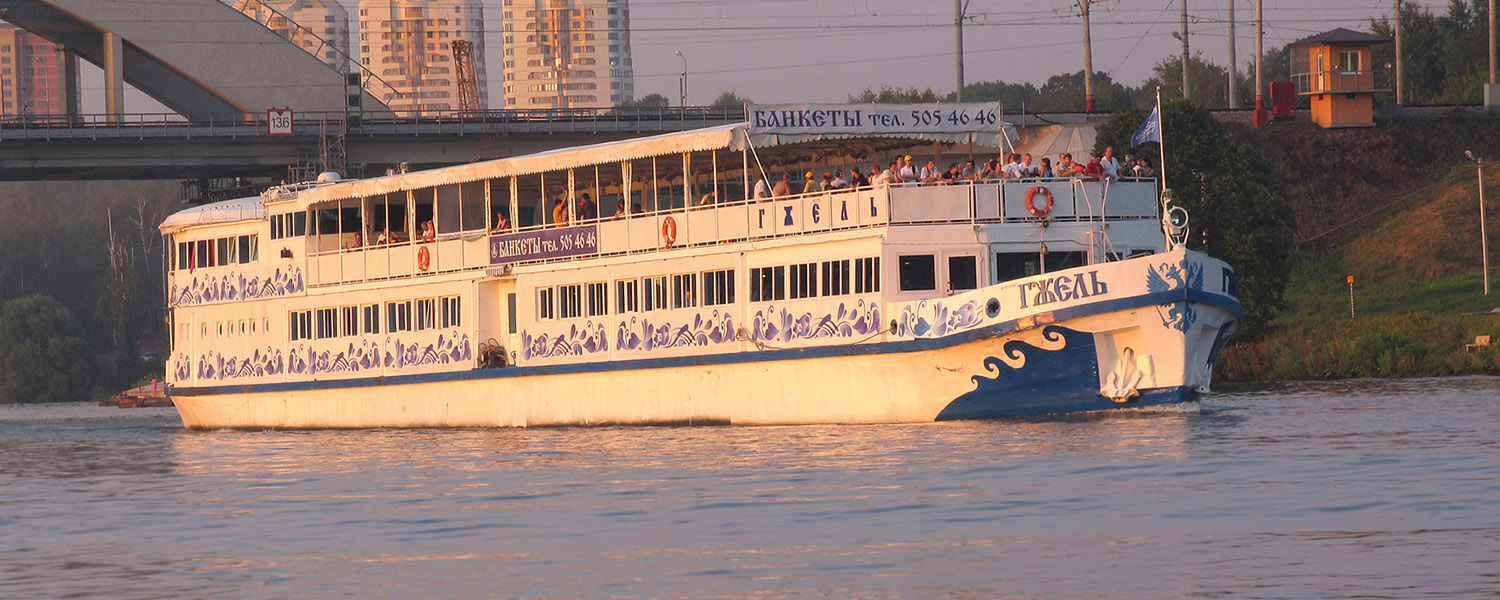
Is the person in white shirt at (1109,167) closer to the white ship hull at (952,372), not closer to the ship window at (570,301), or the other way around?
the white ship hull at (952,372)

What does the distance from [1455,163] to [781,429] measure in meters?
49.9

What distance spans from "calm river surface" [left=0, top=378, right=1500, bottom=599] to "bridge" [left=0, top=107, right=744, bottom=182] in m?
45.0

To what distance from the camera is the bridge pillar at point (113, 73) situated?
81.8 metres

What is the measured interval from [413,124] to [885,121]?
4545cm

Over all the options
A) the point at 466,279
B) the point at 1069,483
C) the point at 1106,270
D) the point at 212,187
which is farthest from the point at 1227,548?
the point at 212,187

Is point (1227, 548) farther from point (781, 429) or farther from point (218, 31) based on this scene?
point (218, 31)

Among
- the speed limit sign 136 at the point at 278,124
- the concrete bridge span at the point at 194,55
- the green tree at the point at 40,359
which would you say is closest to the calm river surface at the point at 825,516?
the speed limit sign 136 at the point at 278,124

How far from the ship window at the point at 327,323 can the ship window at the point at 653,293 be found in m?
8.54

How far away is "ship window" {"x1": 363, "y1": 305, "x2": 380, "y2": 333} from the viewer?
38.0 m

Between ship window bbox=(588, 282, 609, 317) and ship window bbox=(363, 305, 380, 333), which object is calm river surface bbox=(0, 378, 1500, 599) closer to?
ship window bbox=(588, 282, 609, 317)

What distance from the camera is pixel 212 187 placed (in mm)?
86500

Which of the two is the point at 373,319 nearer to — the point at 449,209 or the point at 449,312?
the point at 449,312

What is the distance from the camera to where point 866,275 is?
2917cm

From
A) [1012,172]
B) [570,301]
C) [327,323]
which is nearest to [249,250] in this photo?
[327,323]
